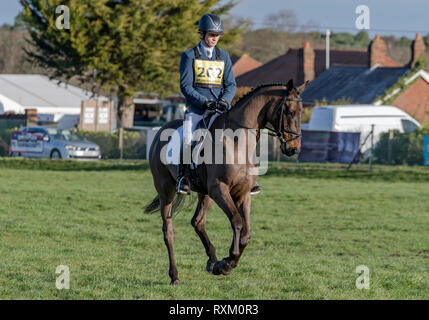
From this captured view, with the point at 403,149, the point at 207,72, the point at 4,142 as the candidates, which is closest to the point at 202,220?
the point at 207,72

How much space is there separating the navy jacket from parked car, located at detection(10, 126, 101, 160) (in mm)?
28199

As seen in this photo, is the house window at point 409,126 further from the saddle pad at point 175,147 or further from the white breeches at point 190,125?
the white breeches at point 190,125

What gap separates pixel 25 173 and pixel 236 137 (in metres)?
24.2

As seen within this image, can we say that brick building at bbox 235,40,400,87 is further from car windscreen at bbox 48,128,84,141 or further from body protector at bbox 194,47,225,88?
body protector at bbox 194,47,225,88

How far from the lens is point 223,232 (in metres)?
17.9

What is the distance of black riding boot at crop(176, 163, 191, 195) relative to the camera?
34.0 ft

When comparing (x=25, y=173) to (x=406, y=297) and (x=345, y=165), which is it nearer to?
(x=345, y=165)

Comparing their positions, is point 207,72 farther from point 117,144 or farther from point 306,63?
point 306,63

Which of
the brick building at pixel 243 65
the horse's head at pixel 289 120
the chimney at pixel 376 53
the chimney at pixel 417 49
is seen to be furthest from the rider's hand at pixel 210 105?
the brick building at pixel 243 65

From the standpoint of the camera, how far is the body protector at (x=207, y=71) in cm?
1040

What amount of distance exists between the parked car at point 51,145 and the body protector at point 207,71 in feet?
92.8

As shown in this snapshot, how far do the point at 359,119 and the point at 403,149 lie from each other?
3283 millimetres

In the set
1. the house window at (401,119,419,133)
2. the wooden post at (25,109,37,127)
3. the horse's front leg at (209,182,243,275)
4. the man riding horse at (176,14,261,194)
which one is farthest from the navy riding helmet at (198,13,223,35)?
the wooden post at (25,109,37,127)
